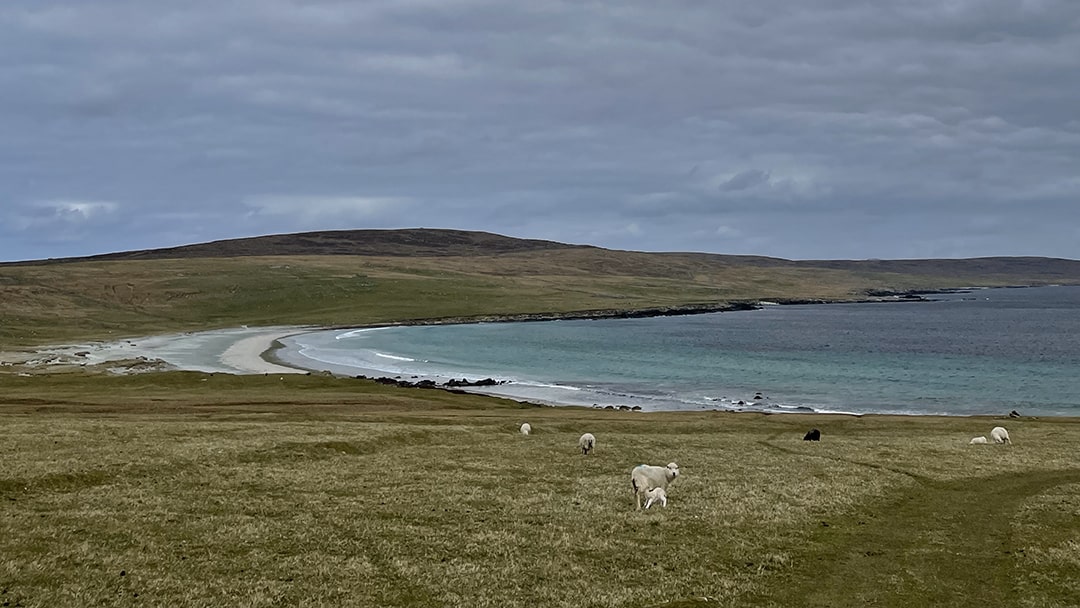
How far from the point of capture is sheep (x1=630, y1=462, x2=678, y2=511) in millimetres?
29438

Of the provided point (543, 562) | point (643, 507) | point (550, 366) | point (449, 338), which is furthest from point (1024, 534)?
point (449, 338)

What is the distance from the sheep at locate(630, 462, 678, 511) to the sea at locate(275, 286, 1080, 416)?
5413 cm

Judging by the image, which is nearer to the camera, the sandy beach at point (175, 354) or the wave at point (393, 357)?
the sandy beach at point (175, 354)

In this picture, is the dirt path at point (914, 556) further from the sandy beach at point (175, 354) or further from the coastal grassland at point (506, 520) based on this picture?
the sandy beach at point (175, 354)

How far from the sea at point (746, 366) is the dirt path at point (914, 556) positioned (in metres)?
55.5

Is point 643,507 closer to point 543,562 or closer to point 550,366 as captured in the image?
point 543,562

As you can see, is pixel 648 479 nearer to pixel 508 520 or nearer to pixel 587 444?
pixel 508 520

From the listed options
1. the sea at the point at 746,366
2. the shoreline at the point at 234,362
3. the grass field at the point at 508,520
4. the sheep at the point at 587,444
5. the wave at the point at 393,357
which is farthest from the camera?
the wave at the point at 393,357

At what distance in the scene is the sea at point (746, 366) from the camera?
93.3m

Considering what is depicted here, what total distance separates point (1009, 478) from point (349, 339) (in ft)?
516

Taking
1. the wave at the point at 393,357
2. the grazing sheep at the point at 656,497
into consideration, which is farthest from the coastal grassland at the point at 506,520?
the wave at the point at 393,357

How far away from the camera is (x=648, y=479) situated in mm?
30438

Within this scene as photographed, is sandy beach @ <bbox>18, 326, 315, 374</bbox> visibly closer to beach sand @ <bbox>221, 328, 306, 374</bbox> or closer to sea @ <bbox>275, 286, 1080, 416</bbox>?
beach sand @ <bbox>221, 328, 306, 374</bbox>

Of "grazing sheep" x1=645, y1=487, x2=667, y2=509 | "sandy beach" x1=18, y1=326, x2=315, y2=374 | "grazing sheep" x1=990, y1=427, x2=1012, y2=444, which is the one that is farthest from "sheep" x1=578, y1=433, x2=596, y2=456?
"sandy beach" x1=18, y1=326, x2=315, y2=374
